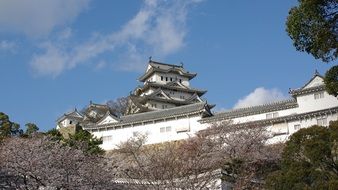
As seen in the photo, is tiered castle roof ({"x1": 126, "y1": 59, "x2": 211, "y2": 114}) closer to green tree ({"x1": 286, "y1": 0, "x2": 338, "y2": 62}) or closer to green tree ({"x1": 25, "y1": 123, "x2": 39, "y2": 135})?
green tree ({"x1": 25, "y1": 123, "x2": 39, "y2": 135})

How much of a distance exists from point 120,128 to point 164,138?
5042 millimetres

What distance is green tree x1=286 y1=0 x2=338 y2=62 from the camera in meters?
10.9

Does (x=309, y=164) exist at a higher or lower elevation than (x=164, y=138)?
lower

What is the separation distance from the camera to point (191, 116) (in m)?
42.1

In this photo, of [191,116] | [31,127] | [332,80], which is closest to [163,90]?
[191,116]

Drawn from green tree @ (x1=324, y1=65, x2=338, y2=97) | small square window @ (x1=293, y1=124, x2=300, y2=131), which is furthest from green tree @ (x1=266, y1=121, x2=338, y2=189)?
Answer: small square window @ (x1=293, y1=124, x2=300, y2=131)

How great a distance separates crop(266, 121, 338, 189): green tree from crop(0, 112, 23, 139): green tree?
25546 mm

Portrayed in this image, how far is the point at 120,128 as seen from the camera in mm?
44781

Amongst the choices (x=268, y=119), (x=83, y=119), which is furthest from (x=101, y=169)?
(x=83, y=119)

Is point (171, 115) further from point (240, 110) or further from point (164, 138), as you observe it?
point (240, 110)

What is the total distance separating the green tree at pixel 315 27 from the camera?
10930 millimetres

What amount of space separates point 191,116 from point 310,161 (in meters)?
25.1

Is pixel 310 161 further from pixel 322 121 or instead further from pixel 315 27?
pixel 322 121

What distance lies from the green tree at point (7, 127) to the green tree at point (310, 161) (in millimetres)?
25546
